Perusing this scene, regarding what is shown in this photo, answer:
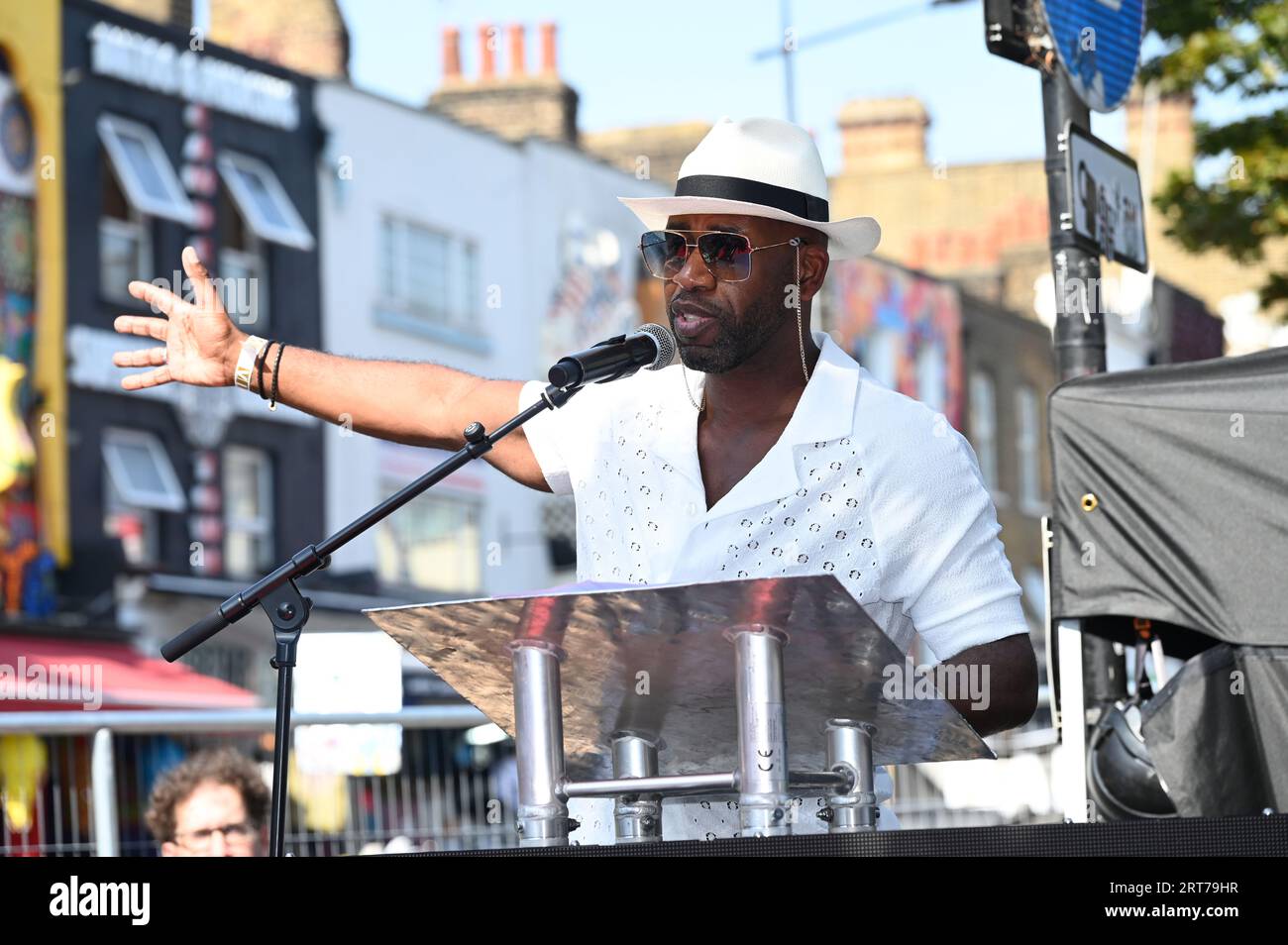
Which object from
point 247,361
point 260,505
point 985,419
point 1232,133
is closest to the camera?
point 247,361

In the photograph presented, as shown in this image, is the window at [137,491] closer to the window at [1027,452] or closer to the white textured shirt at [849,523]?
the white textured shirt at [849,523]

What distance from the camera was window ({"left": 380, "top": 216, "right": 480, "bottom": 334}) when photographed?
25.9 metres

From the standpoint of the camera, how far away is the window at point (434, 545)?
25609mm

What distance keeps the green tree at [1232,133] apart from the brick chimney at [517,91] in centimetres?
1819

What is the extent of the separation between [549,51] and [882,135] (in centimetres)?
1291

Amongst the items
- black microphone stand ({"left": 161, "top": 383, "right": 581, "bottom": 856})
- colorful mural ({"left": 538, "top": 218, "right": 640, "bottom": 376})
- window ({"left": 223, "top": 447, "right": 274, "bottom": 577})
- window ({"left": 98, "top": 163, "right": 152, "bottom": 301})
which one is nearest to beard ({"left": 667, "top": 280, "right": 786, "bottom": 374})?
black microphone stand ({"left": 161, "top": 383, "right": 581, "bottom": 856})

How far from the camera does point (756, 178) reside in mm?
4082

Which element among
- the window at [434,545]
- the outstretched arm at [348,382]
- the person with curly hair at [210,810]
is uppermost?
the window at [434,545]

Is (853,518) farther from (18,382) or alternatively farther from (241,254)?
(241,254)

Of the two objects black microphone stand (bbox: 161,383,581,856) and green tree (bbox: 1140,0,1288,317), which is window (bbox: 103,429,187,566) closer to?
green tree (bbox: 1140,0,1288,317)

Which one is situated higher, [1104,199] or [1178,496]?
[1104,199]

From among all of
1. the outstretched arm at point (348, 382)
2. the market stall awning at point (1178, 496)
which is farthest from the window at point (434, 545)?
the outstretched arm at point (348, 382)

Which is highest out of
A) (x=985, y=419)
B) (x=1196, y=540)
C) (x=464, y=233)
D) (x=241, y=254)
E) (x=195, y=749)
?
(x=464, y=233)

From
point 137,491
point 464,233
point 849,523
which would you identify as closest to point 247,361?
point 849,523
